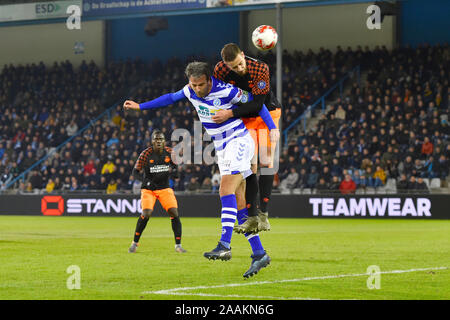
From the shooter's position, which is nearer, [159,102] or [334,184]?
[159,102]

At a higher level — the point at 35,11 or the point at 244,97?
the point at 35,11

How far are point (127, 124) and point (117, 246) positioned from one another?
1867cm

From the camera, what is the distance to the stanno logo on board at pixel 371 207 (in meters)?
24.7

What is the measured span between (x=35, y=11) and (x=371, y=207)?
665 inches

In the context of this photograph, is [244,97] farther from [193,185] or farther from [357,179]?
[193,185]

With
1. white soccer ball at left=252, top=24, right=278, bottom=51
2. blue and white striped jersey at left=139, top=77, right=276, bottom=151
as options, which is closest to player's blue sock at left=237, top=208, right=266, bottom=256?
blue and white striped jersey at left=139, top=77, right=276, bottom=151

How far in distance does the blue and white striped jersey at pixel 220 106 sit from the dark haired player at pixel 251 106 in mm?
100

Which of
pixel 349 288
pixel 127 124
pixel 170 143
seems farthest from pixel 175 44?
pixel 349 288

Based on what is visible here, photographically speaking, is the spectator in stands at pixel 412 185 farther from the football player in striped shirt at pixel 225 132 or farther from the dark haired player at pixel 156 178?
the football player in striped shirt at pixel 225 132

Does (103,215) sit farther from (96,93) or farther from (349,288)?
(349,288)

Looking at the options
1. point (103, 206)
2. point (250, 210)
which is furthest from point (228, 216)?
point (103, 206)

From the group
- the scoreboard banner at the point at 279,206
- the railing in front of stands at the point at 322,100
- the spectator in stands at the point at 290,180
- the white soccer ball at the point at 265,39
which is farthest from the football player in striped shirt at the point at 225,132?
the railing in front of stands at the point at 322,100

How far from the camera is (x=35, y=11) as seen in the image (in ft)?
111
